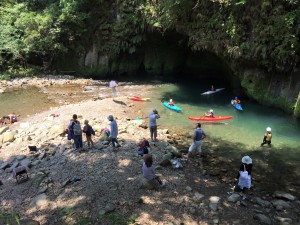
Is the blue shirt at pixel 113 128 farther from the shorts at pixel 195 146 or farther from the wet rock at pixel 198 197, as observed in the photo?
the wet rock at pixel 198 197

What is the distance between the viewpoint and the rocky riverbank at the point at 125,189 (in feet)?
27.8

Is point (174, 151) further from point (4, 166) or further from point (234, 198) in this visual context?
point (4, 166)

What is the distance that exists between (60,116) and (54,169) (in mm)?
8004

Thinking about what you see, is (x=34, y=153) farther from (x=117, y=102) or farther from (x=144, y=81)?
(x=144, y=81)

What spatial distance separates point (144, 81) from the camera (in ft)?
102

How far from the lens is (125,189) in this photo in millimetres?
9531

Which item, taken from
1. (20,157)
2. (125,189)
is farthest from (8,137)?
(125,189)

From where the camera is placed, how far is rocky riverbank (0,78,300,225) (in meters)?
8.48

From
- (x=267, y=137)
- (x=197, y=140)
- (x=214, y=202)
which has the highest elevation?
(x=197, y=140)

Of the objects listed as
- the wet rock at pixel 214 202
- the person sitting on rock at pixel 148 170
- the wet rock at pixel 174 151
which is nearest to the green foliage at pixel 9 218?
the person sitting on rock at pixel 148 170

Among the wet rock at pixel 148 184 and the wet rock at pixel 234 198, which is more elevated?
→ the wet rock at pixel 148 184

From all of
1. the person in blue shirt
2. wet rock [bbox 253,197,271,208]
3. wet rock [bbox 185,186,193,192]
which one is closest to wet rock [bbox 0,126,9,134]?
the person in blue shirt

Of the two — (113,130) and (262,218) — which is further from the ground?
(113,130)

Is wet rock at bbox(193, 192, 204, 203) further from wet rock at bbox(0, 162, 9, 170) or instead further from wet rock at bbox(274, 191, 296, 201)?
wet rock at bbox(0, 162, 9, 170)
